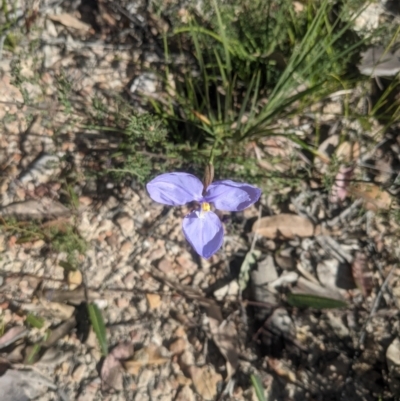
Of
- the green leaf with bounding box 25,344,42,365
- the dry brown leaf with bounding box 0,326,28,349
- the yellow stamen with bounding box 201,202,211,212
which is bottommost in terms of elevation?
the green leaf with bounding box 25,344,42,365

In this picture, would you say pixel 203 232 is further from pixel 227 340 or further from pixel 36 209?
pixel 36 209

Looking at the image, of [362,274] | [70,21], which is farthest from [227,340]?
[70,21]

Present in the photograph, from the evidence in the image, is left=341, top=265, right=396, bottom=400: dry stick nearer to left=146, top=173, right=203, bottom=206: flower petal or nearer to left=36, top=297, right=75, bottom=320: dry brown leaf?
left=146, top=173, right=203, bottom=206: flower petal

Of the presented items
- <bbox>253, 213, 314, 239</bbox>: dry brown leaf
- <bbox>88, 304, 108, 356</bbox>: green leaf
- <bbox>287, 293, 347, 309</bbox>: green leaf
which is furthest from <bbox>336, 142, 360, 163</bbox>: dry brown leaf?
<bbox>88, 304, 108, 356</bbox>: green leaf

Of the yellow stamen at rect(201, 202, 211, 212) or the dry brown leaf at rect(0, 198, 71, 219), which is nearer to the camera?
the yellow stamen at rect(201, 202, 211, 212)

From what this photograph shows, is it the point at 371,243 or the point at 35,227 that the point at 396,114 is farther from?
the point at 35,227

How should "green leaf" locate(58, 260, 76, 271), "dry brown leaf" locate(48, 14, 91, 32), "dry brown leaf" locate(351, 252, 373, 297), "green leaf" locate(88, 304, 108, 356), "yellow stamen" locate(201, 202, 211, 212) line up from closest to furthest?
"yellow stamen" locate(201, 202, 211, 212)
"green leaf" locate(88, 304, 108, 356)
"green leaf" locate(58, 260, 76, 271)
"dry brown leaf" locate(351, 252, 373, 297)
"dry brown leaf" locate(48, 14, 91, 32)

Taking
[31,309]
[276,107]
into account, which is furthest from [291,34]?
[31,309]
